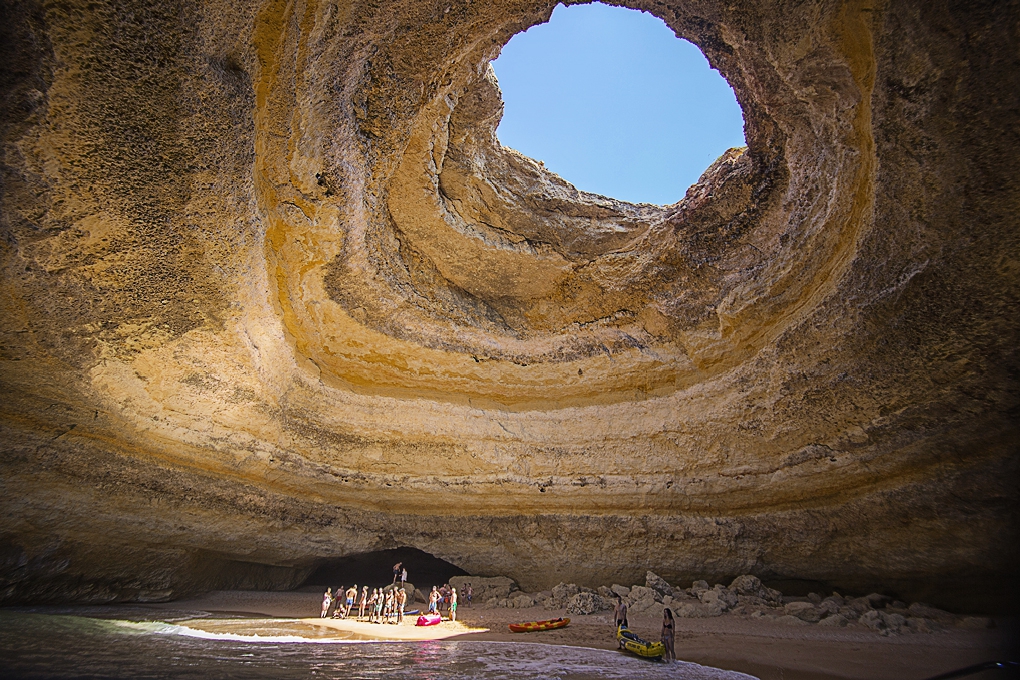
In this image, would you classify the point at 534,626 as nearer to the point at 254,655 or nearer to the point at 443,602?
the point at 443,602

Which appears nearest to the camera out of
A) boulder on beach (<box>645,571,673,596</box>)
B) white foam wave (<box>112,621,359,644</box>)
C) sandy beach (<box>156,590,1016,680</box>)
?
sandy beach (<box>156,590,1016,680</box>)

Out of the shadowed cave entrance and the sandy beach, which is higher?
the shadowed cave entrance

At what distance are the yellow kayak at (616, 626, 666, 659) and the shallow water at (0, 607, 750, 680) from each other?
7cm

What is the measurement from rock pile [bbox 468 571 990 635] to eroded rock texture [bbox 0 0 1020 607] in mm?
331

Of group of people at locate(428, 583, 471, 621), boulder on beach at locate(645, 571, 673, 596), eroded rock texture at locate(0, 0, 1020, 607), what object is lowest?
group of people at locate(428, 583, 471, 621)

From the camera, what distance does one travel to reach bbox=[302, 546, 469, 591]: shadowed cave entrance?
905 cm

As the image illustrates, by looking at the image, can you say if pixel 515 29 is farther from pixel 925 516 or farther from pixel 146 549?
pixel 146 549

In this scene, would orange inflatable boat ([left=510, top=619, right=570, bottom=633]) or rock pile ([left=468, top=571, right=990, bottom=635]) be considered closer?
rock pile ([left=468, top=571, right=990, bottom=635])

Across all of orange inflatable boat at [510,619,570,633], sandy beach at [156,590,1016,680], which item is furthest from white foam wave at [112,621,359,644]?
orange inflatable boat at [510,619,570,633]

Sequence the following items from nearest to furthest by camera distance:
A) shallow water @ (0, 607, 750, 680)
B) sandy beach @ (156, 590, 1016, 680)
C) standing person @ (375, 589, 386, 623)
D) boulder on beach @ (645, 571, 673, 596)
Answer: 1. shallow water @ (0, 607, 750, 680)
2. sandy beach @ (156, 590, 1016, 680)
3. standing person @ (375, 589, 386, 623)
4. boulder on beach @ (645, 571, 673, 596)

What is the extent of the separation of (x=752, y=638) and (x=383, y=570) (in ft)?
22.2

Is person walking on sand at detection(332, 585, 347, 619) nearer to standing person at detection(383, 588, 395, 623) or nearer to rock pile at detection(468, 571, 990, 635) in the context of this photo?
standing person at detection(383, 588, 395, 623)

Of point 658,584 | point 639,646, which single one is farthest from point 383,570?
point 639,646

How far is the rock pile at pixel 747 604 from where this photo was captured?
17.0 ft
